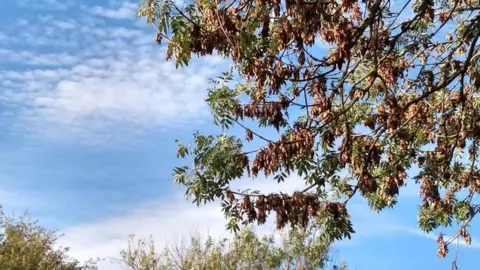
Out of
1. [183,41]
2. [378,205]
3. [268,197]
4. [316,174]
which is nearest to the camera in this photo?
[183,41]

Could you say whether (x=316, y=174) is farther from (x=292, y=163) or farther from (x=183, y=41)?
(x=183, y=41)

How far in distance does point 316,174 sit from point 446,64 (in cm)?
197

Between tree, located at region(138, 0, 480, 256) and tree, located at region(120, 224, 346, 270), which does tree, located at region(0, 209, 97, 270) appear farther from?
tree, located at region(138, 0, 480, 256)

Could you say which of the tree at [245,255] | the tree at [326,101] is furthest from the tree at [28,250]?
the tree at [326,101]

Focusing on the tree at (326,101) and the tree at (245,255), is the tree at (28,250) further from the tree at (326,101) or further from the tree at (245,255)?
the tree at (326,101)

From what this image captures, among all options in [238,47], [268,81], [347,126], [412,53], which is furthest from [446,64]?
[238,47]

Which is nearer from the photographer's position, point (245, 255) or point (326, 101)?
point (326, 101)

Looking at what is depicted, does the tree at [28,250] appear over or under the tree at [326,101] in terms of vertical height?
over

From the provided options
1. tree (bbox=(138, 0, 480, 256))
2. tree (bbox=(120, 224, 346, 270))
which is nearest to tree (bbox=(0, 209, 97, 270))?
tree (bbox=(120, 224, 346, 270))

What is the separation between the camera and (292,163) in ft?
21.2

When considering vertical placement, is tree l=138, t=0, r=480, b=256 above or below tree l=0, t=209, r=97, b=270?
below

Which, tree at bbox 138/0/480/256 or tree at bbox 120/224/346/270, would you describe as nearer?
tree at bbox 138/0/480/256

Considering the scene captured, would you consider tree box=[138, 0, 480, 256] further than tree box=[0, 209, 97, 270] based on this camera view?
No

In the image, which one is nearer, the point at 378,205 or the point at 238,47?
the point at 238,47
